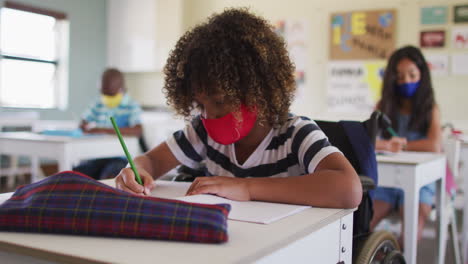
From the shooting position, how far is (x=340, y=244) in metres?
0.89

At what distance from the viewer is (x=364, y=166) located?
4.19ft

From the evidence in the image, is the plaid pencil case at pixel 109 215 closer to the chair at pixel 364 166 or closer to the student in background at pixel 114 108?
the chair at pixel 364 166

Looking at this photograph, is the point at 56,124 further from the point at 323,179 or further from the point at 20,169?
the point at 323,179

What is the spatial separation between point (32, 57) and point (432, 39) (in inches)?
161

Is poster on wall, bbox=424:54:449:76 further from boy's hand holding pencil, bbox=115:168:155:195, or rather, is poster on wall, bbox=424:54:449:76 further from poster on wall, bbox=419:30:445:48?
boy's hand holding pencil, bbox=115:168:155:195

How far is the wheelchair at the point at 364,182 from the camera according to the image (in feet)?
3.54

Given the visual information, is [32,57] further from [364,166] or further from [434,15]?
[364,166]

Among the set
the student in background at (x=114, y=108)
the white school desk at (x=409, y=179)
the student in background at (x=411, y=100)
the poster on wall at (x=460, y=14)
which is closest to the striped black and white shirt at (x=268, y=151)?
the white school desk at (x=409, y=179)

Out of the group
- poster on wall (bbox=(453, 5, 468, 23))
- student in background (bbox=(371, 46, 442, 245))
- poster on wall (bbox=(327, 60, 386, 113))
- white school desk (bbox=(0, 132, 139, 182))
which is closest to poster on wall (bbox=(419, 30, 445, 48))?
poster on wall (bbox=(453, 5, 468, 23))

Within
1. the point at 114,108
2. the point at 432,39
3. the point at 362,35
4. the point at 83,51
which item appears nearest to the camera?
the point at 114,108

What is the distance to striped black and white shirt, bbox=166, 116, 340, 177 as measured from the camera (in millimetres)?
1082

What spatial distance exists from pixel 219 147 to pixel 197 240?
0.66 metres

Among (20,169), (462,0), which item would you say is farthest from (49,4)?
(462,0)

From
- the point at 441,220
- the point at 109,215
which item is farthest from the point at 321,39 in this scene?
the point at 109,215
